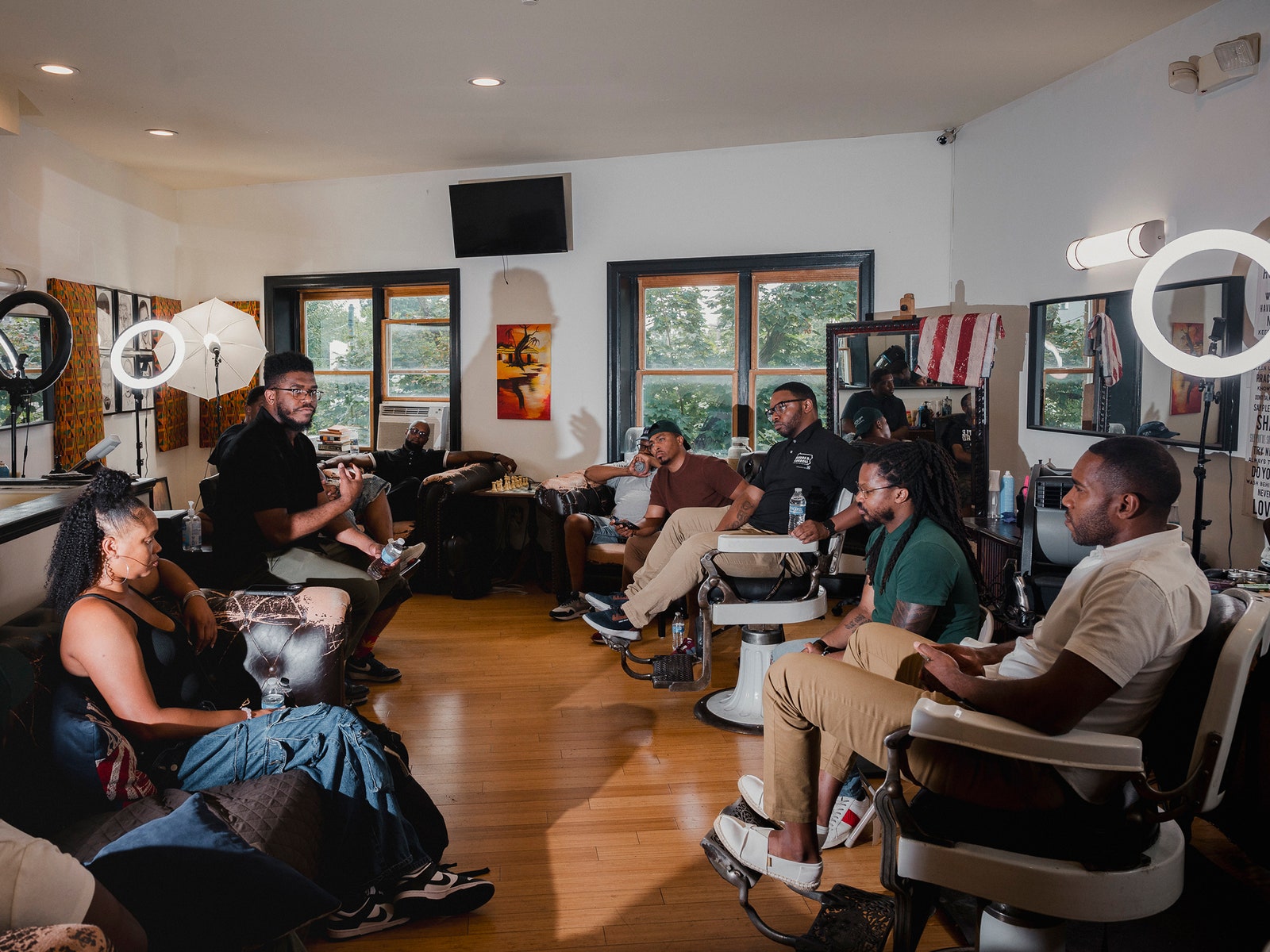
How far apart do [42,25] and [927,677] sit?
436 cm

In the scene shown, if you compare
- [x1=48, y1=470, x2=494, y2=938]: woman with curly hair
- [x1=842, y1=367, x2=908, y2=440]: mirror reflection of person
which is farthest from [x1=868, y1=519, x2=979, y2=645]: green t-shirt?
[x1=842, y1=367, x2=908, y2=440]: mirror reflection of person

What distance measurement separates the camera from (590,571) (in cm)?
556

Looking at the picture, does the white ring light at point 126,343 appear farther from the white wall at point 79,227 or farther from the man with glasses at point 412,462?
the man with glasses at point 412,462

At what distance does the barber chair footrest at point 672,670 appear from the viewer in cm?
385

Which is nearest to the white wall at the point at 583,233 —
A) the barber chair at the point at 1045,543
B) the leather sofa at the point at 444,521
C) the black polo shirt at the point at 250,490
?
the leather sofa at the point at 444,521

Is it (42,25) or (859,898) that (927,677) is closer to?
(859,898)

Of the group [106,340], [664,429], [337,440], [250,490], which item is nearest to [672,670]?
[664,429]

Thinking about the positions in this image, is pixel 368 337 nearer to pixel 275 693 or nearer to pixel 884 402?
pixel 884 402

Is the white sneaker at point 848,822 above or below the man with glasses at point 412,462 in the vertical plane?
below

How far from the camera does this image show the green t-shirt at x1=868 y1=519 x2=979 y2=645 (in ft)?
8.47

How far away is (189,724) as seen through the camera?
215 centimetres

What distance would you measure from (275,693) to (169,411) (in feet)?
17.1

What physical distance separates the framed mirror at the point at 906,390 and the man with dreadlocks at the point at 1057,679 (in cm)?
272

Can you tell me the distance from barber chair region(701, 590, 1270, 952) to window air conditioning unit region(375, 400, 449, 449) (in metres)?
5.35
